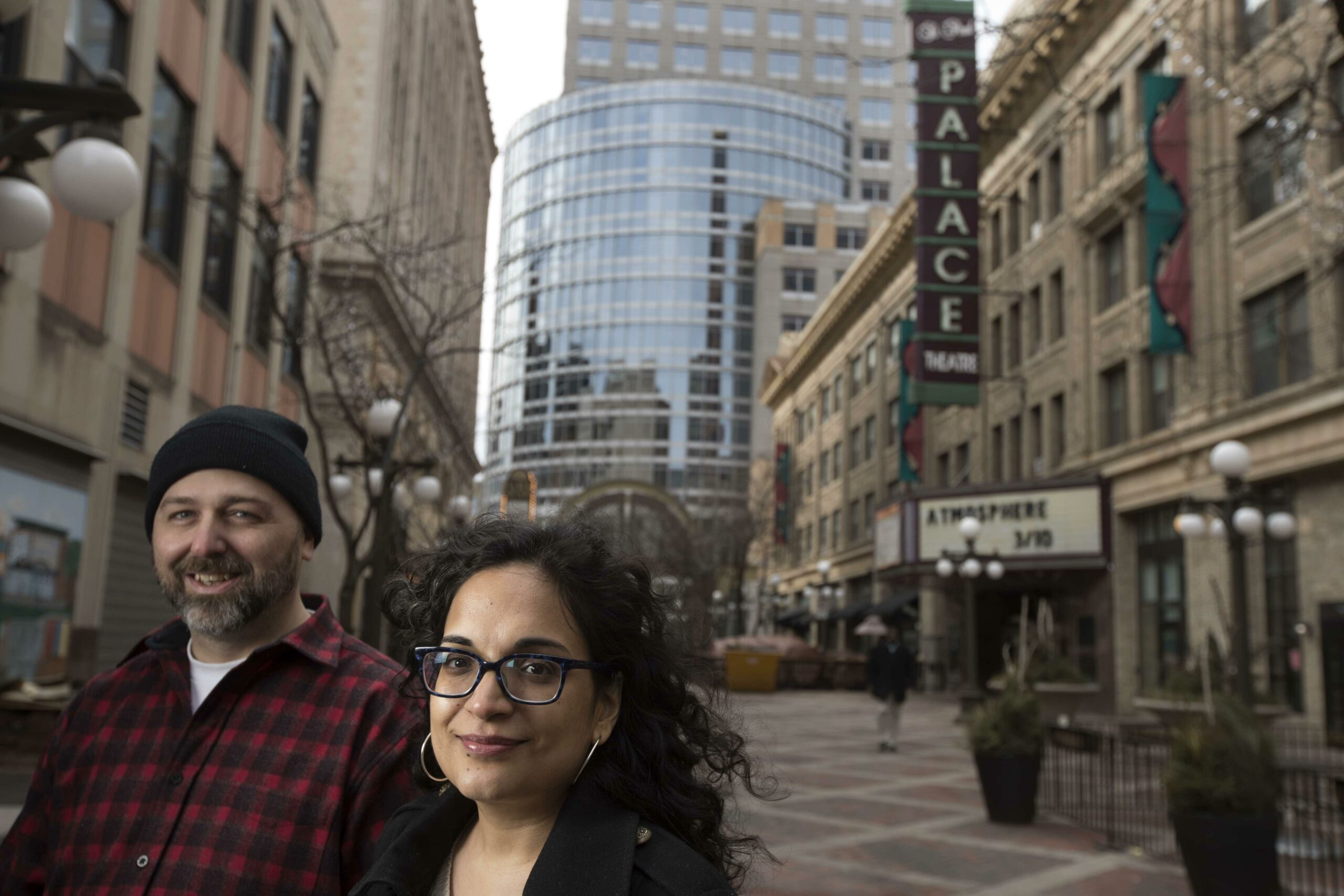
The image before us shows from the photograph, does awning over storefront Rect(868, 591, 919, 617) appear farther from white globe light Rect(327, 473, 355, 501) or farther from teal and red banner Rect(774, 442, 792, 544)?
white globe light Rect(327, 473, 355, 501)

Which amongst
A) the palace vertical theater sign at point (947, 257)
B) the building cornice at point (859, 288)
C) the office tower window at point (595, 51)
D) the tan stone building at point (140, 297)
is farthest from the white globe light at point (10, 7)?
the office tower window at point (595, 51)

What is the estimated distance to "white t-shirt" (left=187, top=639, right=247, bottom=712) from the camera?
2912mm

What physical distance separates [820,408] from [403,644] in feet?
211

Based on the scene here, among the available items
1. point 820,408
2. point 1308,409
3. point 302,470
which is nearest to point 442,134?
point 820,408

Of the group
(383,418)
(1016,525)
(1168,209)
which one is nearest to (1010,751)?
(383,418)

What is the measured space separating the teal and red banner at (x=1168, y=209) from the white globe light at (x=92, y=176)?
71.5 ft

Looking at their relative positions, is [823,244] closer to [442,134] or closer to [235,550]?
[442,134]

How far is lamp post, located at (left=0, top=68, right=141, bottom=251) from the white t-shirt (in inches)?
154

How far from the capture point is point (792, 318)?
107m

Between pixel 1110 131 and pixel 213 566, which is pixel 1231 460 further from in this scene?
pixel 1110 131

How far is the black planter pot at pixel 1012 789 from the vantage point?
1210 cm

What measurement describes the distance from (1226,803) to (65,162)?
Answer: 26.8 feet

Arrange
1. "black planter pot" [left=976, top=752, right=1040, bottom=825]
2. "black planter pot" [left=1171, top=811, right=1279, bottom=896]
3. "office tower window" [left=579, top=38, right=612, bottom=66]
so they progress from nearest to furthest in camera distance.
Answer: "black planter pot" [left=1171, top=811, right=1279, bottom=896] < "black planter pot" [left=976, top=752, right=1040, bottom=825] < "office tower window" [left=579, top=38, right=612, bottom=66]

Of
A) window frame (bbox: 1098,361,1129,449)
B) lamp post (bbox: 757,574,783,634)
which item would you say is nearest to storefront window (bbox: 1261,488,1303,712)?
window frame (bbox: 1098,361,1129,449)
